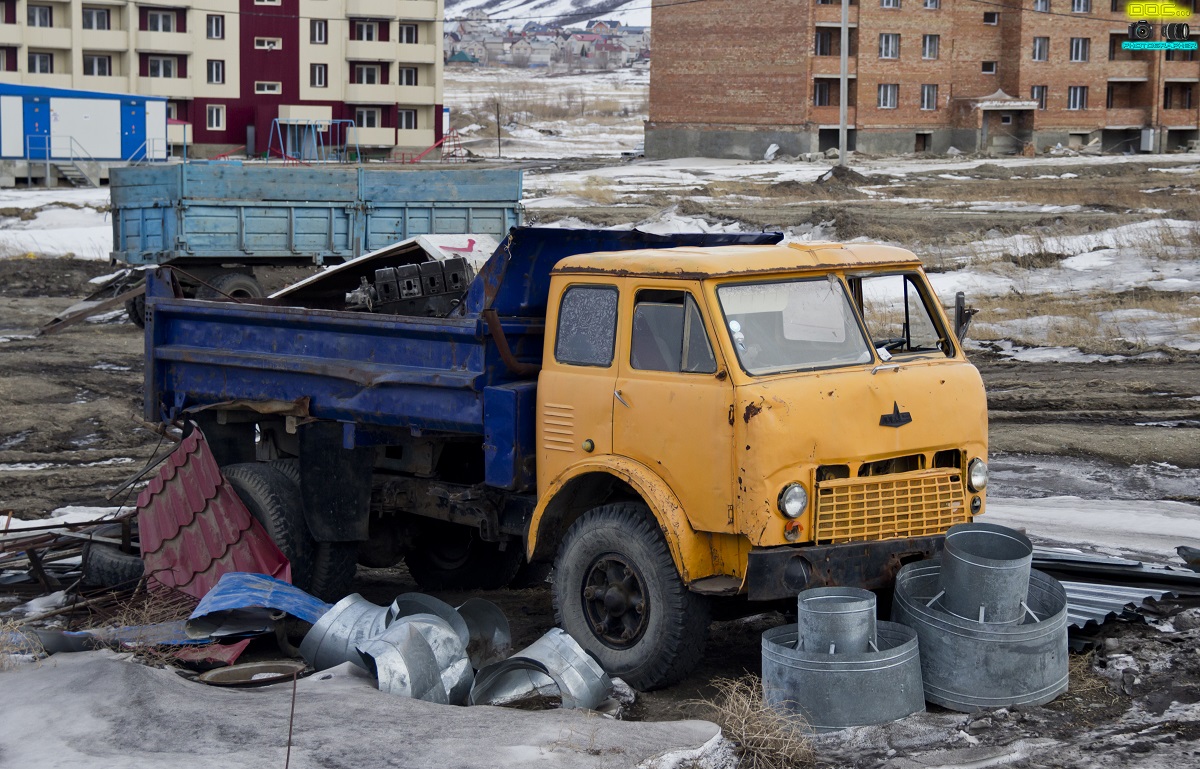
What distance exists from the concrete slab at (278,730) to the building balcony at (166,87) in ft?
190

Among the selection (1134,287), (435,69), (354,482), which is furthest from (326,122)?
(354,482)

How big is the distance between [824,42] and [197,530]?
2247 inches

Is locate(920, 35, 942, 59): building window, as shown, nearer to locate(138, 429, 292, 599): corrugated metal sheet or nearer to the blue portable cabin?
the blue portable cabin

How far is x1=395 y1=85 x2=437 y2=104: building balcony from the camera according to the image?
2623 inches

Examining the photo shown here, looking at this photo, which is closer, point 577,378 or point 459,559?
point 577,378

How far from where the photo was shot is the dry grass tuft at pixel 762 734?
5.77 metres

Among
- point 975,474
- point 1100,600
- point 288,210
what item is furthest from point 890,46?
point 975,474

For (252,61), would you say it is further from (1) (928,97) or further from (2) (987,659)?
(2) (987,659)

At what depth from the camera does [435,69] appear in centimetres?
6725

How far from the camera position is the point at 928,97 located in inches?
2552

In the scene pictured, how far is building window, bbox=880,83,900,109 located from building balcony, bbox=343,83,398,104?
22.8m

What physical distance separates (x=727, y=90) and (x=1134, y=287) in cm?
4418

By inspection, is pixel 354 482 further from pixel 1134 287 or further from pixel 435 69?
pixel 435 69

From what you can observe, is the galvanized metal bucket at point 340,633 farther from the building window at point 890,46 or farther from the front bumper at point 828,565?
the building window at point 890,46
